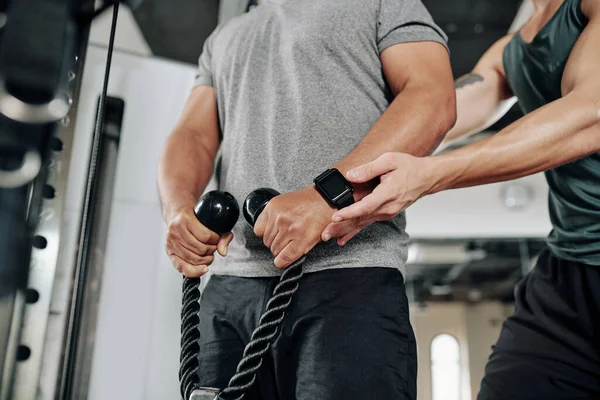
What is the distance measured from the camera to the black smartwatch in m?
0.67

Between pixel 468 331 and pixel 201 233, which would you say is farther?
pixel 468 331

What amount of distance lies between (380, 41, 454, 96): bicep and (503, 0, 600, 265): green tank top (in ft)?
1.34

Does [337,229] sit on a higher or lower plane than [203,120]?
lower

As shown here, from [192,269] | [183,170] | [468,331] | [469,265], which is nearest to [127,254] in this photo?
[183,170]

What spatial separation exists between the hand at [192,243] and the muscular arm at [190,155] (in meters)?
0.04

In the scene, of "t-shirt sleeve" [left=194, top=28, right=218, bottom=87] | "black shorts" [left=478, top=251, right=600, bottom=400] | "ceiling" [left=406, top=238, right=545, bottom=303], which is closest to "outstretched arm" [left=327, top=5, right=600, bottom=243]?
"black shorts" [left=478, top=251, right=600, bottom=400]

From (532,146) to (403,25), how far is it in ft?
0.87

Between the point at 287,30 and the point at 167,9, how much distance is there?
1828 mm

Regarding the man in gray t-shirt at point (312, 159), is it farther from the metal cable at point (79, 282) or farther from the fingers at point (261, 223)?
the metal cable at point (79, 282)

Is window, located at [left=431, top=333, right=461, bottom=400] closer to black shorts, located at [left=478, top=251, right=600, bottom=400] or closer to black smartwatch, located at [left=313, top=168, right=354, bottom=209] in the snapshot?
black shorts, located at [left=478, top=251, right=600, bottom=400]

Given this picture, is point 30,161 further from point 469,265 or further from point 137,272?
point 469,265

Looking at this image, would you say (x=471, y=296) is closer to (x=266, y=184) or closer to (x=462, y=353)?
(x=462, y=353)

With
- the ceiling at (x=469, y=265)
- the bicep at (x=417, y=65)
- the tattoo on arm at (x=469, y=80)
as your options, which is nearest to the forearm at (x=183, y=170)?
the bicep at (x=417, y=65)

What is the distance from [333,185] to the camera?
679 millimetres
